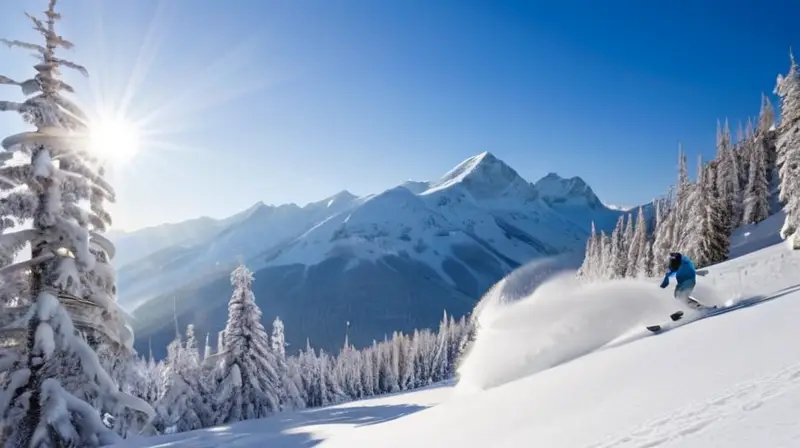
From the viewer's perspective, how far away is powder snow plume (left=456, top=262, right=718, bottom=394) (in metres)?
13.0

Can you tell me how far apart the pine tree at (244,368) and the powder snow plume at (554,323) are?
1801 centimetres

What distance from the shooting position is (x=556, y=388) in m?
8.80

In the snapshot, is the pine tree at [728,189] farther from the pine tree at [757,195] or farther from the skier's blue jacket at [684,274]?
the skier's blue jacket at [684,274]

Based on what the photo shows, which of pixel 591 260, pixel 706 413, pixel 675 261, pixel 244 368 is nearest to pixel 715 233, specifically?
pixel 675 261

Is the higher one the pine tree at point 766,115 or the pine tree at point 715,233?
the pine tree at point 766,115

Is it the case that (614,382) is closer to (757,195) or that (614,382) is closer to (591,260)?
(757,195)

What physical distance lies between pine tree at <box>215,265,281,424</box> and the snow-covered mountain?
1421 centimetres

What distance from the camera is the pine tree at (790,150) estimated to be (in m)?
29.5

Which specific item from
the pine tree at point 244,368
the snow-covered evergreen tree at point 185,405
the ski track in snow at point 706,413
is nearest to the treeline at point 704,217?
the ski track in snow at point 706,413

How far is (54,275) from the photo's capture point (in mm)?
11062

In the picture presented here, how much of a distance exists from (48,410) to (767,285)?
2182 cm

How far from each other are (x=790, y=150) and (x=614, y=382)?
32.8 meters

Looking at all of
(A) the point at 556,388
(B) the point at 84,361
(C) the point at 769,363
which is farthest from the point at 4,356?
(C) the point at 769,363

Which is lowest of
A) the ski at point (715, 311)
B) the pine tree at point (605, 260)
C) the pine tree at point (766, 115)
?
the ski at point (715, 311)
